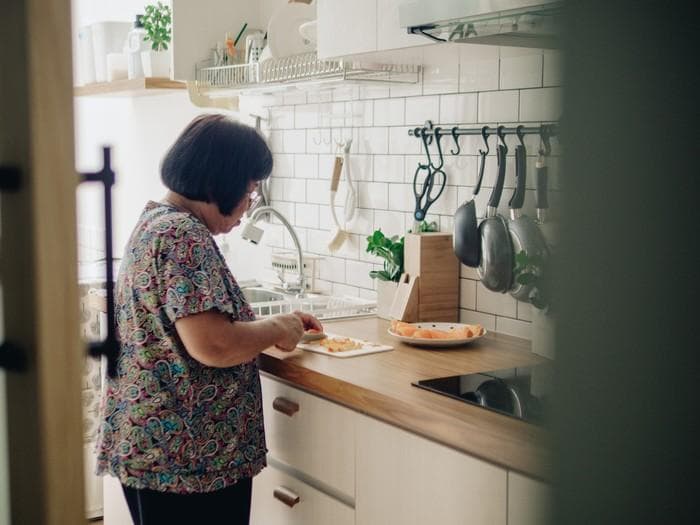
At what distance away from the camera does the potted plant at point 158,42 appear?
372cm

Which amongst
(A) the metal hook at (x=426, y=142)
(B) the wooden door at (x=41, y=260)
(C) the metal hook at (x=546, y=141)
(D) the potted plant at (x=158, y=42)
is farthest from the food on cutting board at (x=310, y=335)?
(C) the metal hook at (x=546, y=141)

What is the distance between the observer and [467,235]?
254cm

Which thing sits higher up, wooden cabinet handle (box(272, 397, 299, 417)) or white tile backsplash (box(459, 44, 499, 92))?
white tile backsplash (box(459, 44, 499, 92))

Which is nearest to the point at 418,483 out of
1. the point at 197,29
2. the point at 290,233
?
the point at 290,233

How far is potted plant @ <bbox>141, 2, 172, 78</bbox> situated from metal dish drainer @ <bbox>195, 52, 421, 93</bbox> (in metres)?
0.55

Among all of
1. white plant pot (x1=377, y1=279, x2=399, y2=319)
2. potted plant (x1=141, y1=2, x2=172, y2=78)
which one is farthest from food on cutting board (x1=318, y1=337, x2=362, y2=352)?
potted plant (x1=141, y1=2, x2=172, y2=78)

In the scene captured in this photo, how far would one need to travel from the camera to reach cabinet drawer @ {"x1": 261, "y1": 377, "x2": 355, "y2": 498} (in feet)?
6.84

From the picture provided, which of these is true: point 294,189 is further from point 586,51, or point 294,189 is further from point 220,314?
point 586,51

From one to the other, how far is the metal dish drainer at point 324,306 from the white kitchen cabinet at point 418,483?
845 millimetres

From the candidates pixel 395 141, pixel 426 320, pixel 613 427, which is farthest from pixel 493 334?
pixel 613 427

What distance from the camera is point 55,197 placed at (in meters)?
0.50

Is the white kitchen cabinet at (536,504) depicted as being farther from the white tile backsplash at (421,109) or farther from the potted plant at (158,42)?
the potted plant at (158,42)

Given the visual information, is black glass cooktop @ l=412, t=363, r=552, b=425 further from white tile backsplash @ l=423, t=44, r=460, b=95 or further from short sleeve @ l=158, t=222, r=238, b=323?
white tile backsplash @ l=423, t=44, r=460, b=95

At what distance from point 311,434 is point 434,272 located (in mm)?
713
